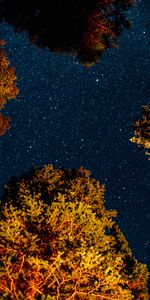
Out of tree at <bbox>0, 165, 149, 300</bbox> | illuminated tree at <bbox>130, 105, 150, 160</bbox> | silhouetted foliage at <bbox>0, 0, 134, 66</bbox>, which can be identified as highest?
silhouetted foliage at <bbox>0, 0, 134, 66</bbox>

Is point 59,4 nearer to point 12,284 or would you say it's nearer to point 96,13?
point 96,13

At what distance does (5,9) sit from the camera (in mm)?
11070

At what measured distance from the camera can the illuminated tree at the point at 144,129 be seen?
10.2m

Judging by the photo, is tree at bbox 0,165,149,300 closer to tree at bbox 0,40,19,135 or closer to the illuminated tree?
the illuminated tree

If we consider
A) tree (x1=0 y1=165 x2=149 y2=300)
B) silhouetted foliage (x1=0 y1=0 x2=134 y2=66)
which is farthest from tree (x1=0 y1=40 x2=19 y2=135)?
tree (x1=0 y1=165 x2=149 y2=300)

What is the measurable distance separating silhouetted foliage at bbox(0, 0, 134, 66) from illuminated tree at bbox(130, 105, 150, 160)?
289 cm

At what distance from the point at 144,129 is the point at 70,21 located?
4351 mm

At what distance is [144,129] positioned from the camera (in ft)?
33.7

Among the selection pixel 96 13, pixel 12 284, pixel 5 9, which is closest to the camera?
pixel 12 284

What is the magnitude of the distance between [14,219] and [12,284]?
2.11 metres

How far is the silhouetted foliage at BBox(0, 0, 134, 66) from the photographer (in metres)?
10.4

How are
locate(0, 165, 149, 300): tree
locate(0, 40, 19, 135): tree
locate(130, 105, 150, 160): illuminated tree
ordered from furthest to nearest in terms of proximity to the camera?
locate(0, 40, 19, 135): tree < locate(130, 105, 150, 160): illuminated tree < locate(0, 165, 149, 300): tree

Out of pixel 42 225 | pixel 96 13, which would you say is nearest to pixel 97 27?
pixel 96 13

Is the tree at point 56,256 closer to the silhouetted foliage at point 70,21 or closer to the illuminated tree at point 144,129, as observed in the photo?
the illuminated tree at point 144,129
